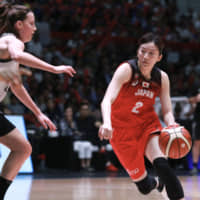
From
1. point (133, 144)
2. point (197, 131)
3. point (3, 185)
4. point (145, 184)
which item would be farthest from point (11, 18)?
point (197, 131)

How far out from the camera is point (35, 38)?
1302 cm

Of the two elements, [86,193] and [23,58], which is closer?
[23,58]

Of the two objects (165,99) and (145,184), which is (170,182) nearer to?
(145,184)

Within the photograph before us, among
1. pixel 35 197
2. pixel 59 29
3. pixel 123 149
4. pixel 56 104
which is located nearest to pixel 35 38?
pixel 59 29

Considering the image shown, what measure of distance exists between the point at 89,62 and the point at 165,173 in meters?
10.7

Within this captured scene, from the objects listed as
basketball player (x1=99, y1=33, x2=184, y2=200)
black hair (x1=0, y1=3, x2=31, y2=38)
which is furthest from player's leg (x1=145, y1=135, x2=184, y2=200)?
black hair (x1=0, y1=3, x2=31, y2=38)

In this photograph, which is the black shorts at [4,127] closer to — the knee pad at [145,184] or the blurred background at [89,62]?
the knee pad at [145,184]

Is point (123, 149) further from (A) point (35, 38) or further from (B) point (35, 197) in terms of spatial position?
(A) point (35, 38)

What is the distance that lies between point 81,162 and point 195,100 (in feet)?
8.92

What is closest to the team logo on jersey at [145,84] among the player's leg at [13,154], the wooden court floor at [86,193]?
the player's leg at [13,154]

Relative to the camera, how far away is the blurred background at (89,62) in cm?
945

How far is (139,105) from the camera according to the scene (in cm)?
388

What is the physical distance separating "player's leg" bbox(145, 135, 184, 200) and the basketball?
0.35 ft

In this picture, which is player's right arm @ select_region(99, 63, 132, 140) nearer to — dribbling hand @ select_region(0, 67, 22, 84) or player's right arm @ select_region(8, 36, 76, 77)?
player's right arm @ select_region(8, 36, 76, 77)
